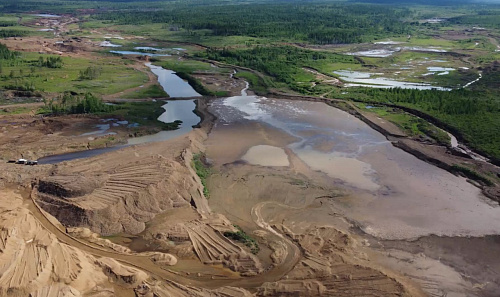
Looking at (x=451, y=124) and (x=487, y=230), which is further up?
(x=451, y=124)

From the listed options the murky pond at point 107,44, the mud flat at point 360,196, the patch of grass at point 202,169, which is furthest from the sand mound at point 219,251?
the murky pond at point 107,44

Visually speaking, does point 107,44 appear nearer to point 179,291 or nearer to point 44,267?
point 44,267

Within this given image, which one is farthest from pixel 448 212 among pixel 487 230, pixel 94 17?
pixel 94 17

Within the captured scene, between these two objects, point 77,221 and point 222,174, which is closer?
point 77,221

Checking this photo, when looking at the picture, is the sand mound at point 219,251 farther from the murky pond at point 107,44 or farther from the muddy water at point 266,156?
the murky pond at point 107,44

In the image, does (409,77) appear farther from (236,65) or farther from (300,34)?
(300,34)

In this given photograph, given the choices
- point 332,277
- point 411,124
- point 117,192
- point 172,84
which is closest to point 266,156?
point 117,192
